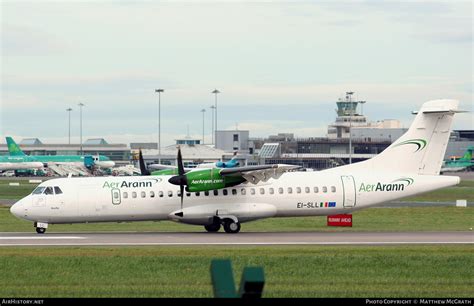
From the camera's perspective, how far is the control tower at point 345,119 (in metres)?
178

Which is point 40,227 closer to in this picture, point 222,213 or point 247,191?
point 222,213

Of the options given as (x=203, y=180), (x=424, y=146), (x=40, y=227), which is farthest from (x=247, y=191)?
(x=40, y=227)

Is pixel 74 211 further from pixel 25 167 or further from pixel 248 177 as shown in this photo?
pixel 25 167

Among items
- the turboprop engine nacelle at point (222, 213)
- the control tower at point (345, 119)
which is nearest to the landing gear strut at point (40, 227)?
the turboprop engine nacelle at point (222, 213)

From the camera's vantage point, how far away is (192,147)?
164 metres

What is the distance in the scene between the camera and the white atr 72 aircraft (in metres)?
33.5

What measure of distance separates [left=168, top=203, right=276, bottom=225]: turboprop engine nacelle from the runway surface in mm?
676

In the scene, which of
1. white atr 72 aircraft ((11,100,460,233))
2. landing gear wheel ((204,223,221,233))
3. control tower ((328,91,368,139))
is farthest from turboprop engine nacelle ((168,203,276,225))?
control tower ((328,91,368,139))

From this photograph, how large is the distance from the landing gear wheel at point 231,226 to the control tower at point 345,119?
143 meters

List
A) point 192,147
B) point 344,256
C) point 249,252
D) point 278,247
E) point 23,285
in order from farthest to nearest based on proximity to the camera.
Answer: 1. point 192,147
2. point 278,247
3. point 249,252
4. point 344,256
5. point 23,285

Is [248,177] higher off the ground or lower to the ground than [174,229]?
higher

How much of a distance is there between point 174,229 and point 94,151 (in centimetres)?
15980

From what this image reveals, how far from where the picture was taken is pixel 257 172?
33.8 m

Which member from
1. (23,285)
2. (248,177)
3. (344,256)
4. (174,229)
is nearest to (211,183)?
(248,177)
